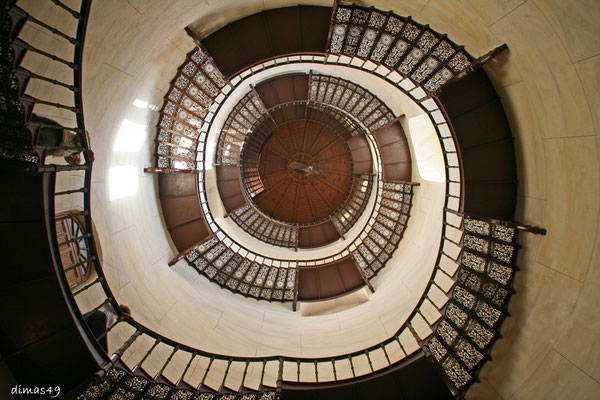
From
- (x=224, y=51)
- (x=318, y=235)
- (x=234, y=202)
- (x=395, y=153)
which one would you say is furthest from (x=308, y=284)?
(x=224, y=51)

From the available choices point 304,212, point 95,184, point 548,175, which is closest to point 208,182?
point 95,184

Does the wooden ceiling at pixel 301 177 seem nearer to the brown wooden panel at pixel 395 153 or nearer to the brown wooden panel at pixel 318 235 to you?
the brown wooden panel at pixel 318 235

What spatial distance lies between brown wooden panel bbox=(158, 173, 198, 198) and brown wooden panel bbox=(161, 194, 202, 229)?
0.19 meters

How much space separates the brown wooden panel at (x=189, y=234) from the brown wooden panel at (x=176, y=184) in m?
1.25

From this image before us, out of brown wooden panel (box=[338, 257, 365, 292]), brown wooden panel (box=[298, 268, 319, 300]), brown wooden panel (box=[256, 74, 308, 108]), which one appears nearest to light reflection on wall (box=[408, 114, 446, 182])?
brown wooden panel (box=[256, 74, 308, 108])

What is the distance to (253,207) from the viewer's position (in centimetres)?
1266

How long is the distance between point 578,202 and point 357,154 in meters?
9.64

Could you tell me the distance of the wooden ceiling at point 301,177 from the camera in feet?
47.3

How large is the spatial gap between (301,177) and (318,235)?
392 cm

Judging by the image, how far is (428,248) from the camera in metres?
9.11

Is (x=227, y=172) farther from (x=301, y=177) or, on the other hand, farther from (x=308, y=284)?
(x=308, y=284)

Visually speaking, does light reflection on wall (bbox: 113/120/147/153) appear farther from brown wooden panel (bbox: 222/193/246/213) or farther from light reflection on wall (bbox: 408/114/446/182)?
light reflection on wall (bbox: 408/114/446/182)

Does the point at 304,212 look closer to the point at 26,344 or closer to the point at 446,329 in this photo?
the point at 446,329

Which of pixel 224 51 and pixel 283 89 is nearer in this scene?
pixel 224 51
